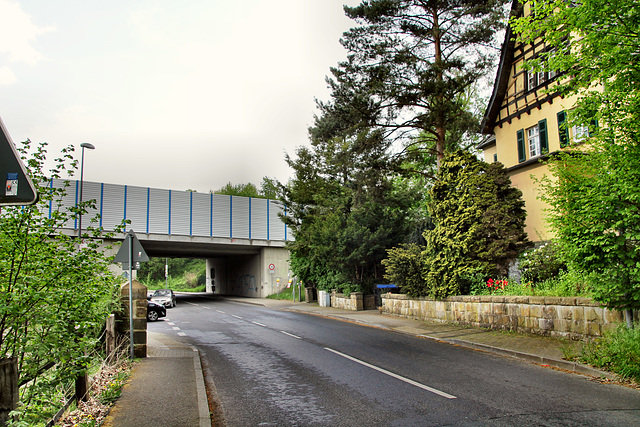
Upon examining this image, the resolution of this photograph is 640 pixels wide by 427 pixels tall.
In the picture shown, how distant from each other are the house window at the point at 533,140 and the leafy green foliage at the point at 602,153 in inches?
527

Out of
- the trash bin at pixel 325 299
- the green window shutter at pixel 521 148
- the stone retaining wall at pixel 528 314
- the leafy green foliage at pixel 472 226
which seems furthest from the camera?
the trash bin at pixel 325 299

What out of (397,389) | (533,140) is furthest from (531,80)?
(397,389)

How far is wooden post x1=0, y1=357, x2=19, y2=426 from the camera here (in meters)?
3.54

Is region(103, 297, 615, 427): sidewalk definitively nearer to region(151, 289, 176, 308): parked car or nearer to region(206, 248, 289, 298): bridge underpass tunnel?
region(151, 289, 176, 308): parked car

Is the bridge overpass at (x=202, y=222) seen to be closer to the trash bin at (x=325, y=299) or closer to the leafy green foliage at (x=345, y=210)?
the leafy green foliage at (x=345, y=210)

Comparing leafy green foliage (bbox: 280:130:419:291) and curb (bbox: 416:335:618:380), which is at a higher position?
leafy green foliage (bbox: 280:130:419:291)

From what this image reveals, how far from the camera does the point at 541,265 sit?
13.6 m

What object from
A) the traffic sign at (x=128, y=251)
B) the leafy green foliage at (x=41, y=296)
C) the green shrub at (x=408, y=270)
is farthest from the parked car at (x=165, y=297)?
the leafy green foliage at (x=41, y=296)

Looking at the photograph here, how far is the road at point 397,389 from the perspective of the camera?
5672 mm

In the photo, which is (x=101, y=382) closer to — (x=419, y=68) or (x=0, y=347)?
(x=0, y=347)

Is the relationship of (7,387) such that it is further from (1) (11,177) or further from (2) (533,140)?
(2) (533,140)

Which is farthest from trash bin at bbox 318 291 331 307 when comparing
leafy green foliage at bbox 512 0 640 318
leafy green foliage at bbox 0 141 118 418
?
leafy green foliage at bbox 0 141 118 418

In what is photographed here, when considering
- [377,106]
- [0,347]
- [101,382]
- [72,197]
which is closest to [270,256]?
[72,197]

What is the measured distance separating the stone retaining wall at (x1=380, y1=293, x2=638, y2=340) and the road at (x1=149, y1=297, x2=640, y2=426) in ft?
6.98
